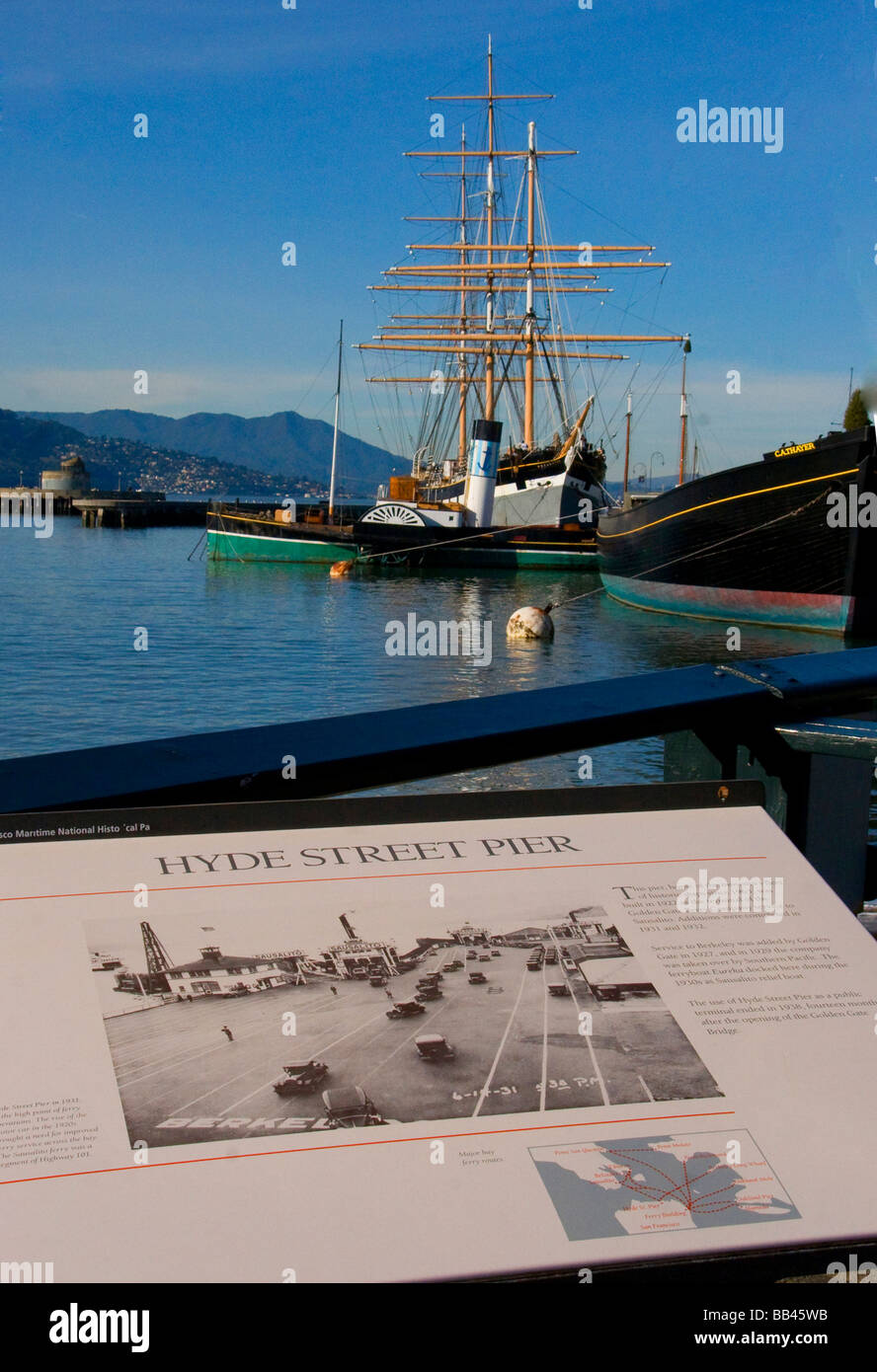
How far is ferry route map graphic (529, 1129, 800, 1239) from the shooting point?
1.07m

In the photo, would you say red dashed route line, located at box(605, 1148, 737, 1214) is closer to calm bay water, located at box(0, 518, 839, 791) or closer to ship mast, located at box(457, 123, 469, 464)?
calm bay water, located at box(0, 518, 839, 791)

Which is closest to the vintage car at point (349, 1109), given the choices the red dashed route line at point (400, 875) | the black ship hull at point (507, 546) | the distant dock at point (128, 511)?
the red dashed route line at point (400, 875)

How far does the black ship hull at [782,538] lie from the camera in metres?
26.5

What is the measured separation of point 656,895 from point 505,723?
1.43ft

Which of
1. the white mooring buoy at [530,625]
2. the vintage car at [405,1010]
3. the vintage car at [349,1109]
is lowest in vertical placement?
the white mooring buoy at [530,625]

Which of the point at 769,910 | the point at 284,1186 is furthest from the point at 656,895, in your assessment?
the point at 284,1186

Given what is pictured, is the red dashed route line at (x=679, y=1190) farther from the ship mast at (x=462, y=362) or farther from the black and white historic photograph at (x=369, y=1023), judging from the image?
the ship mast at (x=462, y=362)

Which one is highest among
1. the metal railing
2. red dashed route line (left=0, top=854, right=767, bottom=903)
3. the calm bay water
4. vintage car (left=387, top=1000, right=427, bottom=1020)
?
the metal railing

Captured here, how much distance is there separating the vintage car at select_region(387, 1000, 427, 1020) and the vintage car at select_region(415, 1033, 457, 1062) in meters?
0.04

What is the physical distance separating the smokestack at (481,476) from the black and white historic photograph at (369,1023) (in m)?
53.0

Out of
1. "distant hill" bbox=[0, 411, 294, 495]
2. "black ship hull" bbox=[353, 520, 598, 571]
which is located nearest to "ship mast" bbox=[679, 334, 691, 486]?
"black ship hull" bbox=[353, 520, 598, 571]

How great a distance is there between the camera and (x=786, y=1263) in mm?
1073
